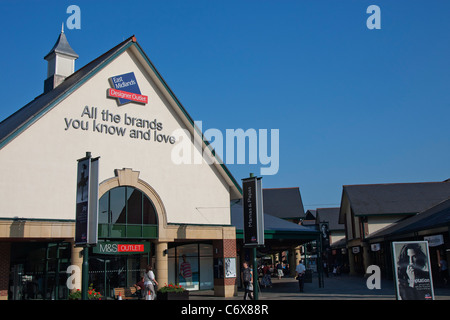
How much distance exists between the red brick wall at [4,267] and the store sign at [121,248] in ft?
12.3

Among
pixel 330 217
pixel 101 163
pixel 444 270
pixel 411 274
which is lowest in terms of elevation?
pixel 444 270

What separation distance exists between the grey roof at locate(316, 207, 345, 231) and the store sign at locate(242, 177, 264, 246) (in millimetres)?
43925

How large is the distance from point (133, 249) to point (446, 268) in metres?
17.2

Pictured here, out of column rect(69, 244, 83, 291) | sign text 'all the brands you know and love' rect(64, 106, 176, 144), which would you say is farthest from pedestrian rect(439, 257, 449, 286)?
column rect(69, 244, 83, 291)

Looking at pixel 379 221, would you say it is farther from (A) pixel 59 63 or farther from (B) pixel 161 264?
(A) pixel 59 63

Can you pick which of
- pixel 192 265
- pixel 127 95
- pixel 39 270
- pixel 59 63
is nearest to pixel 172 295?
pixel 39 270

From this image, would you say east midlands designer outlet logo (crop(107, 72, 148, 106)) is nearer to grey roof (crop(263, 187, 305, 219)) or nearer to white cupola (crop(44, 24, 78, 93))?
white cupola (crop(44, 24, 78, 93))

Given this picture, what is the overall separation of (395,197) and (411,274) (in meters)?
28.5

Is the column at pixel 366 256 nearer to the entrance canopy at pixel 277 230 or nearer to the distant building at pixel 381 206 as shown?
the distant building at pixel 381 206

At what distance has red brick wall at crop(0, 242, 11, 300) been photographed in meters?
19.5

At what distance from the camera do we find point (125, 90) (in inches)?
880

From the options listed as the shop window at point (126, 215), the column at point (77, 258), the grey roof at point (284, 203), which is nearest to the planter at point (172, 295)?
the shop window at point (126, 215)
